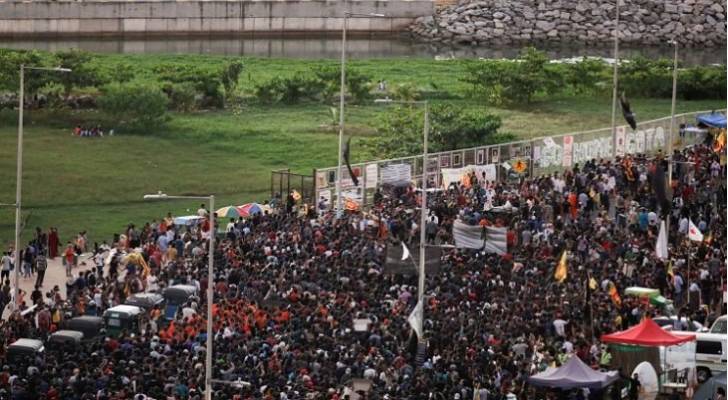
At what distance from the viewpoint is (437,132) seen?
82.2 m

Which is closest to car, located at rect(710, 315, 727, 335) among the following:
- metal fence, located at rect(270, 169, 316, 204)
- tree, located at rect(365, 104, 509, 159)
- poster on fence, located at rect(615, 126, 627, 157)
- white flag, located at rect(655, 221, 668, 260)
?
white flag, located at rect(655, 221, 668, 260)

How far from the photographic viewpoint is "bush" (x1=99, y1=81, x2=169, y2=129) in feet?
297

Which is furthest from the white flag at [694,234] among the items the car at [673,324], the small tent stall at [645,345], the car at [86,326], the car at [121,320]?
the car at [86,326]

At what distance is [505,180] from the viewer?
230 ft

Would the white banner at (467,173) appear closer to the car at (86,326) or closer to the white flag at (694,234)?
the white flag at (694,234)

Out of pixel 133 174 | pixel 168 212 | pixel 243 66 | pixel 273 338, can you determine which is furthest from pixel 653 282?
pixel 243 66

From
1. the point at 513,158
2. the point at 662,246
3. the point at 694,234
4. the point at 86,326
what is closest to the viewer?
the point at 86,326

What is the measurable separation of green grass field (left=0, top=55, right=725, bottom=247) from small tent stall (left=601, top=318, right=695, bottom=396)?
24974 millimetres

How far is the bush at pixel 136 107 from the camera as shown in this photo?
9044 centimetres

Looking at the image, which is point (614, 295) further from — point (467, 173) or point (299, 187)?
point (299, 187)

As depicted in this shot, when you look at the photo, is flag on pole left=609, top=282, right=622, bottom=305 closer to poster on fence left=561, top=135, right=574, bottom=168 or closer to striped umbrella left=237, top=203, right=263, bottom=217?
striped umbrella left=237, top=203, right=263, bottom=217

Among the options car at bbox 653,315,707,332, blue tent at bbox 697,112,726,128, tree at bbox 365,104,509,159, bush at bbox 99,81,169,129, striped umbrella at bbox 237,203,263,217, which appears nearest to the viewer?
car at bbox 653,315,707,332

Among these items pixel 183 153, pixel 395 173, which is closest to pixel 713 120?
pixel 395 173

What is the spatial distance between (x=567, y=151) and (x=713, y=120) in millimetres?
8050
